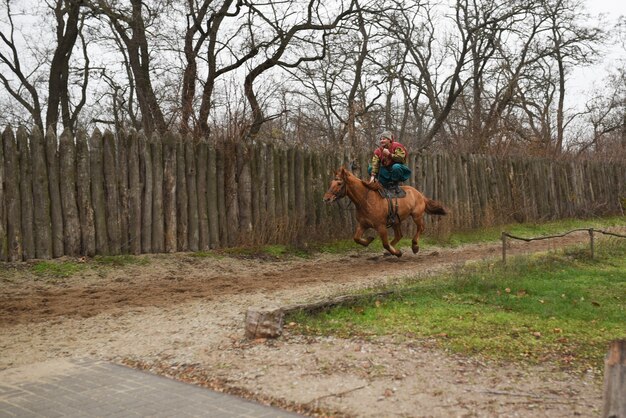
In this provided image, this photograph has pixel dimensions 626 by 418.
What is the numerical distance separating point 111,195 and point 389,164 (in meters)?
5.02

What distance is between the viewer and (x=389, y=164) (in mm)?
13367

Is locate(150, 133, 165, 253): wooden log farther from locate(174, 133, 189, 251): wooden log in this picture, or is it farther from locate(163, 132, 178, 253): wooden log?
locate(174, 133, 189, 251): wooden log

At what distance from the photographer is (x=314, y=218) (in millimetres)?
14938

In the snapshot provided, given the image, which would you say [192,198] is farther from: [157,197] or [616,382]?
[616,382]

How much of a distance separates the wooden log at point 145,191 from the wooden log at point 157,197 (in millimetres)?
86

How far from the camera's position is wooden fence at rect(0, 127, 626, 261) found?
10953 mm

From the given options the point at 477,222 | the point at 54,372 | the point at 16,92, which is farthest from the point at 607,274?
the point at 16,92

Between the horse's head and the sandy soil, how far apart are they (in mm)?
2121

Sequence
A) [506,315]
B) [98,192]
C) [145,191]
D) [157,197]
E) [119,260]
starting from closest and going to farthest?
[506,315] < [119,260] < [98,192] < [145,191] < [157,197]

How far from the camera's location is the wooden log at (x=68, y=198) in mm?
11273

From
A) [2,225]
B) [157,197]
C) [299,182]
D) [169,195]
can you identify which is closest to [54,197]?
[2,225]

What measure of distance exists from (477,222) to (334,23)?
6.49 meters

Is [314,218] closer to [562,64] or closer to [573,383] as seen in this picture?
[573,383]

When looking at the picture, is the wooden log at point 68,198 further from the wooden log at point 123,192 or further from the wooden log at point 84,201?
the wooden log at point 123,192
